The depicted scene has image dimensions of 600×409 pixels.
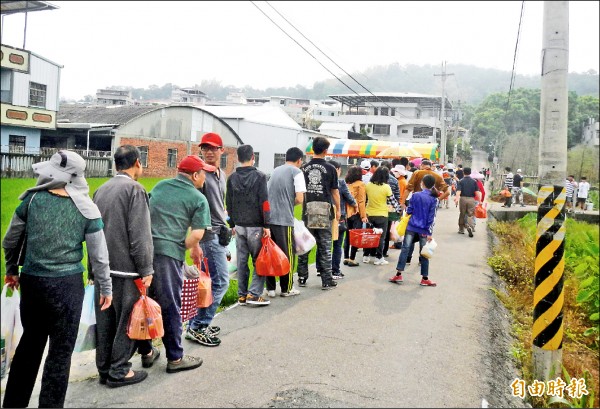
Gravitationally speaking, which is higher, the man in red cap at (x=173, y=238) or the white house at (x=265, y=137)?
the white house at (x=265, y=137)

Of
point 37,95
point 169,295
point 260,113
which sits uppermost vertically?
point 260,113

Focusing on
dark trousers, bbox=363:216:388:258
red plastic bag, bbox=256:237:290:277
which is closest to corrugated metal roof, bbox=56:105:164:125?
dark trousers, bbox=363:216:388:258

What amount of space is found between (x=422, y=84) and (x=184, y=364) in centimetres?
6623

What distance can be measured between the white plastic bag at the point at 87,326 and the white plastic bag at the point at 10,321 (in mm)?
469

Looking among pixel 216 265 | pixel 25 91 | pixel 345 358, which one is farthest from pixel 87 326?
pixel 25 91

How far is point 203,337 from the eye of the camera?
4691mm

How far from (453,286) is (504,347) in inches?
90.3

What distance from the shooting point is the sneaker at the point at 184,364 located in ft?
13.1

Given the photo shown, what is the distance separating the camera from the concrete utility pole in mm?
4344

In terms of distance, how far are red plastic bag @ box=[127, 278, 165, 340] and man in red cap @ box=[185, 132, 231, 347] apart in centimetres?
103

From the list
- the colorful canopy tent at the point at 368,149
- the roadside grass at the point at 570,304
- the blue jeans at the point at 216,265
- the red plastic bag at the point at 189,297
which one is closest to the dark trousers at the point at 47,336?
the red plastic bag at the point at 189,297

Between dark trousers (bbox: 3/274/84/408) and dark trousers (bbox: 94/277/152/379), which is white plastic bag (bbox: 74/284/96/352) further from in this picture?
dark trousers (bbox: 3/274/84/408)

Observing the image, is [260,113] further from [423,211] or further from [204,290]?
[204,290]

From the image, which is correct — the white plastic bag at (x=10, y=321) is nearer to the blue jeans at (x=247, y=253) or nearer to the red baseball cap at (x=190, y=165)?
the red baseball cap at (x=190, y=165)
